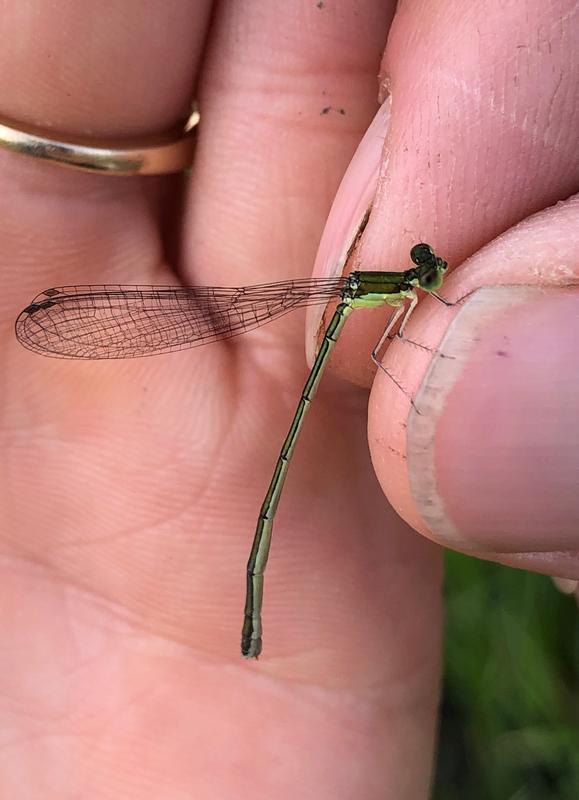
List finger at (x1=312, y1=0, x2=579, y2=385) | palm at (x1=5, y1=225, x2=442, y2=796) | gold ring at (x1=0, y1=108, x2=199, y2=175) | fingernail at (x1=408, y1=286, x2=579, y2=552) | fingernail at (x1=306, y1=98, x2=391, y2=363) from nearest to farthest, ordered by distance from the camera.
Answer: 1. fingernail at (x1=408, y1=286, x2=579, y2=552)
2. finger at (x1=312, y1=0, x2=579, y2=385)
3. fingernail at (x1=306, y1=98, x2=391, y2=363)
4. gold ring at (x1=0, y1=108, x2=199, y2=175)
5. palm at (x1=5, y1=225, x2=442, y2=796)

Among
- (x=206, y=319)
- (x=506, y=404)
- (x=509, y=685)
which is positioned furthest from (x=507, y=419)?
(x=509, y=685)

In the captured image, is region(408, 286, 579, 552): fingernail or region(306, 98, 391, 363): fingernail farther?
region(306, 98, 391, 363): fingernail

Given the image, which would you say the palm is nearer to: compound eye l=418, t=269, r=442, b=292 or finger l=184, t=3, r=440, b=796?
finger l=184, t=3, r=440, b=796

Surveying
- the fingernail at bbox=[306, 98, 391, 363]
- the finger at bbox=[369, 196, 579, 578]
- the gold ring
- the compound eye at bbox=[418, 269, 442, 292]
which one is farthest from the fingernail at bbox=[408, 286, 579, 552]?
the gold ring

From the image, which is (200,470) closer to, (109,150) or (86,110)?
(109,150)

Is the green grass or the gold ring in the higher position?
the gold ring

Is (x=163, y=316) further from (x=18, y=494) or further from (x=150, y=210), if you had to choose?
(x=18, y=494)

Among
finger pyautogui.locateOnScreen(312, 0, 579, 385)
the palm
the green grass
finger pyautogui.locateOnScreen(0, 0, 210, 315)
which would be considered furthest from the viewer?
the green grass
